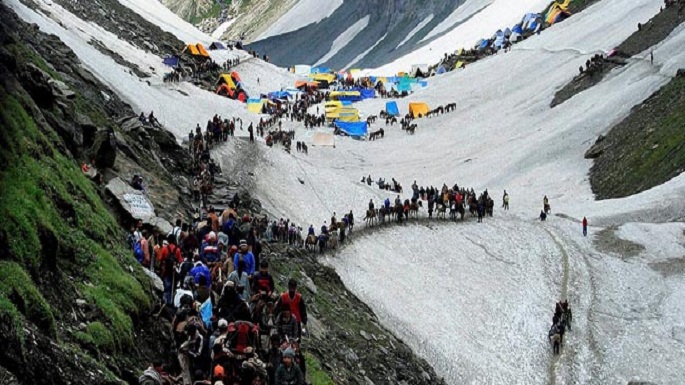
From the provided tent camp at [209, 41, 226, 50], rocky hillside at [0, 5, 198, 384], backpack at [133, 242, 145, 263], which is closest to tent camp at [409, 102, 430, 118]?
tent camp at [209, 41, 226, 50]

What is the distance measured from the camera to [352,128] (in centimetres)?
8312

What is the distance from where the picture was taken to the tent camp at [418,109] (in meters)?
91.3

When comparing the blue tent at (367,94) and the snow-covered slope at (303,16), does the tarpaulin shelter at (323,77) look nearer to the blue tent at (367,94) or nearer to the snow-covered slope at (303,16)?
the blue tent at (367,94)

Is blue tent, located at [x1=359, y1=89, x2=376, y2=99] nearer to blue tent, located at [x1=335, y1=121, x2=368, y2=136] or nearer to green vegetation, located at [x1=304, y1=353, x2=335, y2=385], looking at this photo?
blue tent, located at [x1=335, y1=121, x2=368, y2=136]

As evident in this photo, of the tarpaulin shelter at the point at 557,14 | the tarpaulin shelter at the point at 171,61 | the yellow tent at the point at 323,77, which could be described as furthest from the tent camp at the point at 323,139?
the tarpaulin shelter at the point at 557,14

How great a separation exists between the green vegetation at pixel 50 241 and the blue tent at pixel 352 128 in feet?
207

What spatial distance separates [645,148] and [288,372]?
50631 mm

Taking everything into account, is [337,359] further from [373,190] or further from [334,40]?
[334,40]

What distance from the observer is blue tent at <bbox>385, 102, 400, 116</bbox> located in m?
93.9

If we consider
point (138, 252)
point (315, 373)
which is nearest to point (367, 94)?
point (315, 373)

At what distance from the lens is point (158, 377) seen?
12.2 m

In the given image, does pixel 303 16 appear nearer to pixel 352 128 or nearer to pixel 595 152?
pixel 352 128

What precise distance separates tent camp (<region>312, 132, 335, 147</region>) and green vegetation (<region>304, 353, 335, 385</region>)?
180 feet

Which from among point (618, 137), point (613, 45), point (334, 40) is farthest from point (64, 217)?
point (334, 40)
